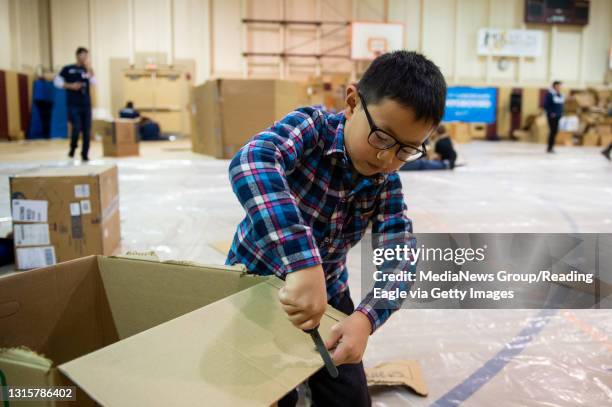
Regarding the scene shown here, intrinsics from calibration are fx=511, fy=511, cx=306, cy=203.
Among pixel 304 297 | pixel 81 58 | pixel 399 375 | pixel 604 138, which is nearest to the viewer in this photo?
pixel 304 297

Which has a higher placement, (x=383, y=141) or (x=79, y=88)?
(x=79, y=88)

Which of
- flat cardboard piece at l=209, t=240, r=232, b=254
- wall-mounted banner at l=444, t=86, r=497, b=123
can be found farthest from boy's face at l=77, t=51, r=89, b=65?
wall-mounted banner at l=444, t=86, r=497, b=123

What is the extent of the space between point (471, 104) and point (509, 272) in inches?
428

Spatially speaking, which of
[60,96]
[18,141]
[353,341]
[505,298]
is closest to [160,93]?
[60,96]

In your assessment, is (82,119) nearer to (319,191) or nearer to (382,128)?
(319,191)

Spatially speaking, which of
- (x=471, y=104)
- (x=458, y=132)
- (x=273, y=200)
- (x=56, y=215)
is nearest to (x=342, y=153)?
(x=273, y=200)

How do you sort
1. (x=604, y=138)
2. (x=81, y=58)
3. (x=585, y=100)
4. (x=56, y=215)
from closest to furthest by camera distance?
1. (x=56, y=215)
2. (x=81, y=58)
3. (x=604, y=138)
4. (x=585, y=100)

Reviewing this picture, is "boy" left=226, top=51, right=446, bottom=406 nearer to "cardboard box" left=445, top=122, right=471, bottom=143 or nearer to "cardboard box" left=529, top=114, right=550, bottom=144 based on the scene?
"cardboard box" left=445, top=122, right=471, bottom=143

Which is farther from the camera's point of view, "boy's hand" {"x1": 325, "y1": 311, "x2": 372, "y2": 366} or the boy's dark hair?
the boy's dark hair

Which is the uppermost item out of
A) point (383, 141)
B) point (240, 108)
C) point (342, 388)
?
point (240, 108)

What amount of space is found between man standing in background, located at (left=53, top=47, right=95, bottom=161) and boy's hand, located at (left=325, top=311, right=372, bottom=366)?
18.3ft

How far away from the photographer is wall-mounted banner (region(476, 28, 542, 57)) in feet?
40.1

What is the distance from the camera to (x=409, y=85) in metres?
0.81

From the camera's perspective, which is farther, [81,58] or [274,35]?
[274,35]
